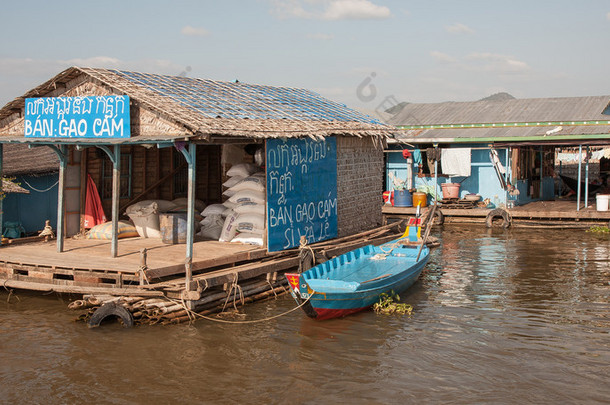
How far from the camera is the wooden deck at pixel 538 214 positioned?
72.2 feet

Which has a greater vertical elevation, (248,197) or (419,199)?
(248,197)

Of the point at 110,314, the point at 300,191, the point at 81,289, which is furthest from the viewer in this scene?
the point at 300,191

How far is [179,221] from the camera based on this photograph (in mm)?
13633

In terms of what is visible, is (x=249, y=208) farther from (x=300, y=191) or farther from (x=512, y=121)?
(x=512, y=121)

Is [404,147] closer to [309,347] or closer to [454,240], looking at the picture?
[454,240]

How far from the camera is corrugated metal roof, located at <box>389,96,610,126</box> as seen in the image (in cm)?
2555

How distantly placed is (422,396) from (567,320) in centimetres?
454

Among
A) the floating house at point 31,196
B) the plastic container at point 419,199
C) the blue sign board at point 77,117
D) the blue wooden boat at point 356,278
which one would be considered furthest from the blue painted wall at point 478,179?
the blue sign board at point 77,117

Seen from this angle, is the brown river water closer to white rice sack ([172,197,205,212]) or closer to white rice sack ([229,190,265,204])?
white rice sack ([229,190,265,204])

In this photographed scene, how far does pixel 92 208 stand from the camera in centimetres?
1492

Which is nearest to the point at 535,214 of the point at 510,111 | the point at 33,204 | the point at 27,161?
the point at 510,111

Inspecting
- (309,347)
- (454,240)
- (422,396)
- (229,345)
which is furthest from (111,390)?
(454,240)

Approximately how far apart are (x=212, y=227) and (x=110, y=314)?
3968 mm

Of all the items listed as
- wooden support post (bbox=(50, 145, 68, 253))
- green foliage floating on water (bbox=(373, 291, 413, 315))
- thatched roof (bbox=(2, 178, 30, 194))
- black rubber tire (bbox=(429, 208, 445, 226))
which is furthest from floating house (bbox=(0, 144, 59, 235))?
black rubber tire (bbox=(429, 208, 445, 226))
